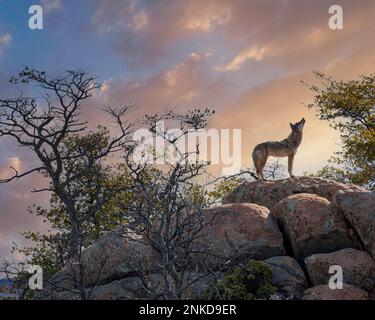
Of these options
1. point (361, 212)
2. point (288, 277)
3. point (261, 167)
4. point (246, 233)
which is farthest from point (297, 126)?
point (288, 277)

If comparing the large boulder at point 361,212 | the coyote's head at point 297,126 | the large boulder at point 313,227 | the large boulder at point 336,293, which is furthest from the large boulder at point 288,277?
the coyote's head at point 297,126

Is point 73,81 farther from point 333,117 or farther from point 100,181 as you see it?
point 333,117

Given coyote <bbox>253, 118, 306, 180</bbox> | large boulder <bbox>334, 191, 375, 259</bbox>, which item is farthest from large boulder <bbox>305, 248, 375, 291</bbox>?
coyote <bbox>253, 118, 306, 180</bbox>

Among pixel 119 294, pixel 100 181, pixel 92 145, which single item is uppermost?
pixel 92 145

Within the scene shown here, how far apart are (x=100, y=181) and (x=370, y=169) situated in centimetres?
1718

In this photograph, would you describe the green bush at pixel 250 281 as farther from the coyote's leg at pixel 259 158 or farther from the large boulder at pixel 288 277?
the coyote's leg at pixel 259 158

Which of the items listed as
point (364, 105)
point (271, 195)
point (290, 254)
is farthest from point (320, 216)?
point (364, 105)

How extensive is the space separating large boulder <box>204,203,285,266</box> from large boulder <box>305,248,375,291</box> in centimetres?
162

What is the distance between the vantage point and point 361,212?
19797 mm

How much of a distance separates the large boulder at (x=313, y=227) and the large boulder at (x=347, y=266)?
2.22 ft

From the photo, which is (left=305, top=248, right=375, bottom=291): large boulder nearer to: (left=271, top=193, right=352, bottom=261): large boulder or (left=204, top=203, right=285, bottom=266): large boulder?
(left=271, top=193, right=352, bottom=261): large boulder

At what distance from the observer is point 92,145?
108 feet

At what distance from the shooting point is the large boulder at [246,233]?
20234mm

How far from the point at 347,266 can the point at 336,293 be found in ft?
4.73
